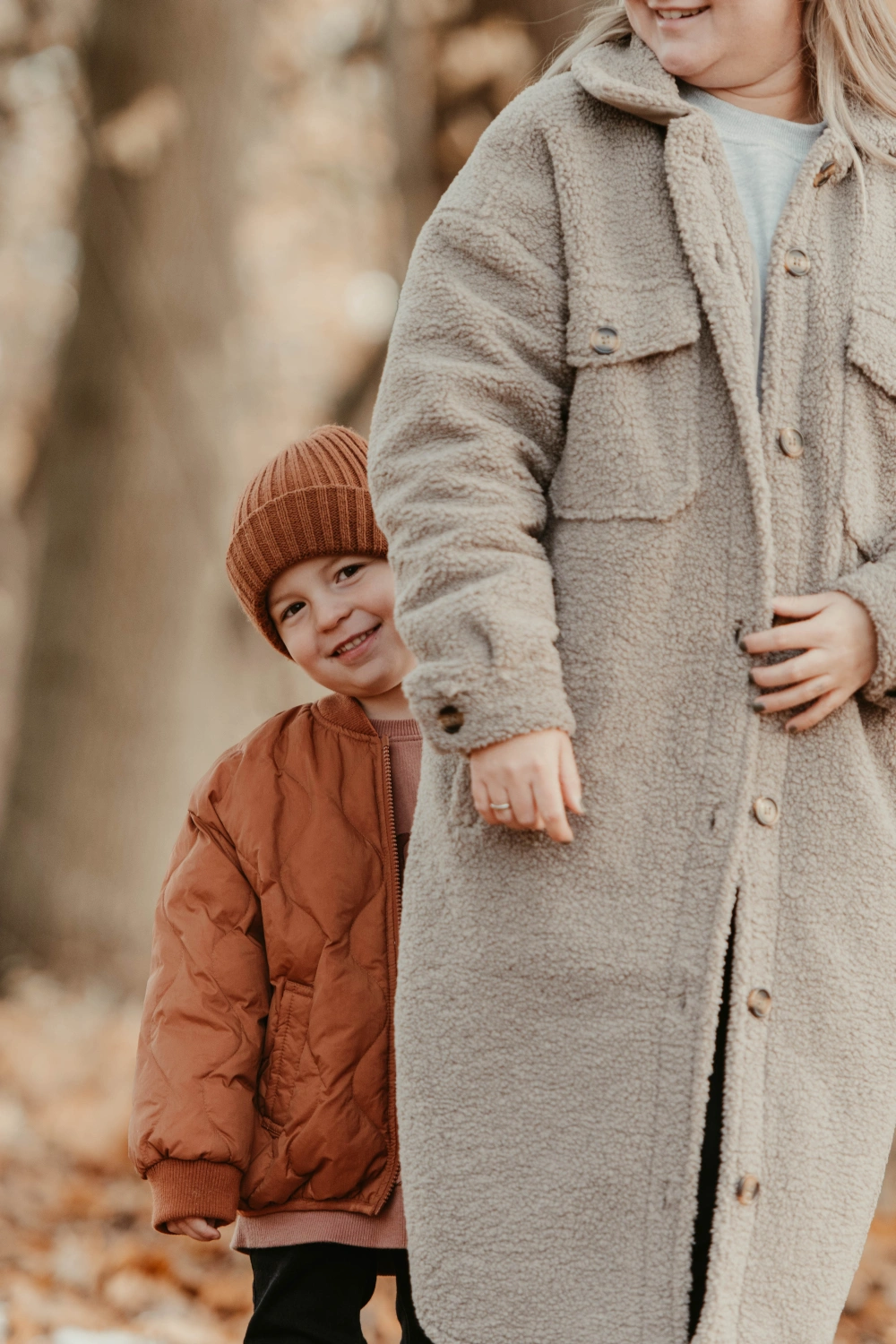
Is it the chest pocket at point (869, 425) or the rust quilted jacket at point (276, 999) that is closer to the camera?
the chest pocket at point (869, 425)

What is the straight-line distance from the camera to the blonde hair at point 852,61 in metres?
1.70

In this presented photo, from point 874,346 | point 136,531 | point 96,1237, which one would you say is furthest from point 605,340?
point 136,531

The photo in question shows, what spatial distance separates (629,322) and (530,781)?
0.52m

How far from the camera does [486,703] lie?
4.92ft

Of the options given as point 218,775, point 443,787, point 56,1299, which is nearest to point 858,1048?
point 443,787

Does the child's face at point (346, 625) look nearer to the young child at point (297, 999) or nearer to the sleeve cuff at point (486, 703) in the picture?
the young child at point (297, 999)

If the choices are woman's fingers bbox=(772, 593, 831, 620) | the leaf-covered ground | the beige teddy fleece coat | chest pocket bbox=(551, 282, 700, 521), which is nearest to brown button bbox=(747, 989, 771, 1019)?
the beige teddy fleece coat

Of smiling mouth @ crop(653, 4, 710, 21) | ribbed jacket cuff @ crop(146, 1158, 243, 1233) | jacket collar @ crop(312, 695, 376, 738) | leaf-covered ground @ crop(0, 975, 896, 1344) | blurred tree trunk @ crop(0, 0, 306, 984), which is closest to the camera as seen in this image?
smiling mouth @ crop(653, 4, 710, 21)

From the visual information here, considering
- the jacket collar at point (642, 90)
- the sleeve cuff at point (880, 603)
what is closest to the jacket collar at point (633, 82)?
the jacket collar at point (642, 90)

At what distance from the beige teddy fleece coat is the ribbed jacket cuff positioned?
15.8 inches

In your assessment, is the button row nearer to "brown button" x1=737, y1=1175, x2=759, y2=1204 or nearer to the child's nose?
the child's nose

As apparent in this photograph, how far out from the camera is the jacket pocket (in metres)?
2.01

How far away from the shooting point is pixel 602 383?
1.61 meters

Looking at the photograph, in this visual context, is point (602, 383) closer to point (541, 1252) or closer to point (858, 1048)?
point (858, 1048)
